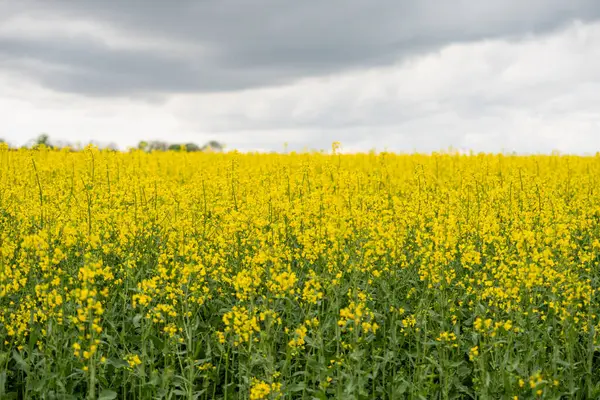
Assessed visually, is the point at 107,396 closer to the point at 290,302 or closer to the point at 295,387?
the point at 295,387

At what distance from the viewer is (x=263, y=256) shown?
15.7 feet

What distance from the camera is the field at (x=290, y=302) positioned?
15.4ft

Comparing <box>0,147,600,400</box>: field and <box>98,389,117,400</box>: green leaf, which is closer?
<box>98,389,117,400</box>: green leaf

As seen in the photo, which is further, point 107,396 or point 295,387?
point 295,387

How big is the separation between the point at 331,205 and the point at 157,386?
9.56 feet

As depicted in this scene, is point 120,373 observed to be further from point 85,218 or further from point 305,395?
point 85,218

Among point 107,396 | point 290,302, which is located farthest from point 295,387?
point 107,396

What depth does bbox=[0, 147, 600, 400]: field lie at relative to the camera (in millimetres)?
4695

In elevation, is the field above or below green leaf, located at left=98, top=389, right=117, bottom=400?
above

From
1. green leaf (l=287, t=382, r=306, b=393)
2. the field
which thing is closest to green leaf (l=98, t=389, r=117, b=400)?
the field

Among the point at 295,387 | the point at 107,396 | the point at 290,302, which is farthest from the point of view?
the point at 290,302

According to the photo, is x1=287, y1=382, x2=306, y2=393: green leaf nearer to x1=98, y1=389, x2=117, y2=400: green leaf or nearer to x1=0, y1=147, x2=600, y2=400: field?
x1=0, y1=147, x2=600, y2=400: field

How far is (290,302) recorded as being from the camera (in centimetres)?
515

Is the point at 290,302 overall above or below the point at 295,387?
above
